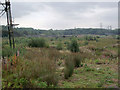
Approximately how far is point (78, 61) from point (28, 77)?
4.26m

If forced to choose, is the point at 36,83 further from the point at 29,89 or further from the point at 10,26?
the point at 10,26

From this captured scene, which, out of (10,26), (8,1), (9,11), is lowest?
(10,26)

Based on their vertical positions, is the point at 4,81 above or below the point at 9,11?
below

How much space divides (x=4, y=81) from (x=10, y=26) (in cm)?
979

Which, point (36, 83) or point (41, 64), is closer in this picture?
point (36, 83)

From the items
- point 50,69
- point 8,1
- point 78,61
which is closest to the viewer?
point 50,69

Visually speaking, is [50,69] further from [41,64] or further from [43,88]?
[43,88]

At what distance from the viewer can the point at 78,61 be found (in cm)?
812

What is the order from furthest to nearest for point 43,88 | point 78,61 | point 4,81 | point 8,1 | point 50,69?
1. point 8,1
2. point 78,61
3. point 50,69
4. point 4,81
5. point 43,88

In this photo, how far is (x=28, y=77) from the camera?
14.3 feet

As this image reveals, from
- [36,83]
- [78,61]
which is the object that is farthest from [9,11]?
[36,83]

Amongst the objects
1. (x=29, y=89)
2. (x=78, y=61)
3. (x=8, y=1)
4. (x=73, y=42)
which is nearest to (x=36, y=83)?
(x=29, y=89)

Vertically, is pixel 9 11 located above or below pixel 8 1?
below

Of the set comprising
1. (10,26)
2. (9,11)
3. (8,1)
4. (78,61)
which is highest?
(8,1)
